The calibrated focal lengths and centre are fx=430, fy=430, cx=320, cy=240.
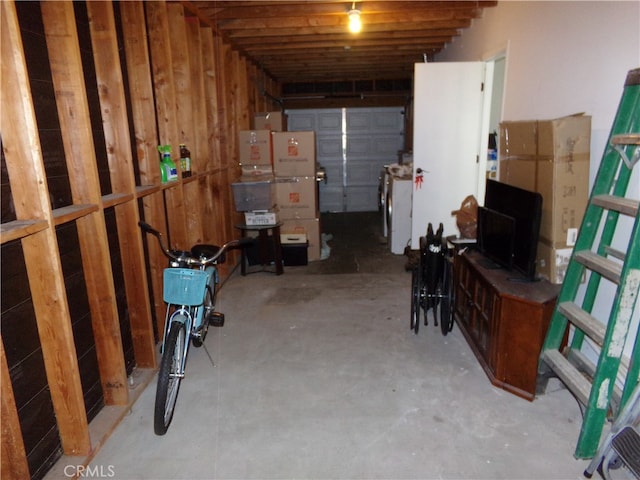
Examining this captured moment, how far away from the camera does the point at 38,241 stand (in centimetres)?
160

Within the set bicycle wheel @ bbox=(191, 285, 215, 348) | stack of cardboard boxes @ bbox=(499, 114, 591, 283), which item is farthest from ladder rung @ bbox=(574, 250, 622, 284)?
bicycle wheel @ bbox=(191, 285, 215, 348)

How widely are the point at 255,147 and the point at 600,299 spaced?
3.52m

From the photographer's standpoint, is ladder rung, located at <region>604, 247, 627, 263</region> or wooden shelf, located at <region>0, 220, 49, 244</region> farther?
ladder rung, located at <region>604, 247, 627, 263</region>

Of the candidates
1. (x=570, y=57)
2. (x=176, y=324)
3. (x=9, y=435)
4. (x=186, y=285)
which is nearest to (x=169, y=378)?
(x=176, y=324)

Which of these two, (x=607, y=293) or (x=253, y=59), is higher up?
(x=253, y=59)

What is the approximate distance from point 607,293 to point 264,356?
201 centimetres

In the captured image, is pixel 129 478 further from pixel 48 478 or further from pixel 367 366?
pixel 367 366

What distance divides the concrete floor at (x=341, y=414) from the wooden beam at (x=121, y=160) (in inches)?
16.8

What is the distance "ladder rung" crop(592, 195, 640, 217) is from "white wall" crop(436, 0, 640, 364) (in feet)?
0.70

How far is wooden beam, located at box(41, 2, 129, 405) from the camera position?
179cm

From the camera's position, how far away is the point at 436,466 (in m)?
1.85

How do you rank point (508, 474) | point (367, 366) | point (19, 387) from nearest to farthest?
point (19, 387)
point (508, 474)
point (367, 366)

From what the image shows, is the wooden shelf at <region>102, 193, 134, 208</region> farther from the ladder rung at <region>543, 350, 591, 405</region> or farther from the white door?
the white door

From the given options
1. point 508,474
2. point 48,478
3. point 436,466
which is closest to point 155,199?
point 48,478
